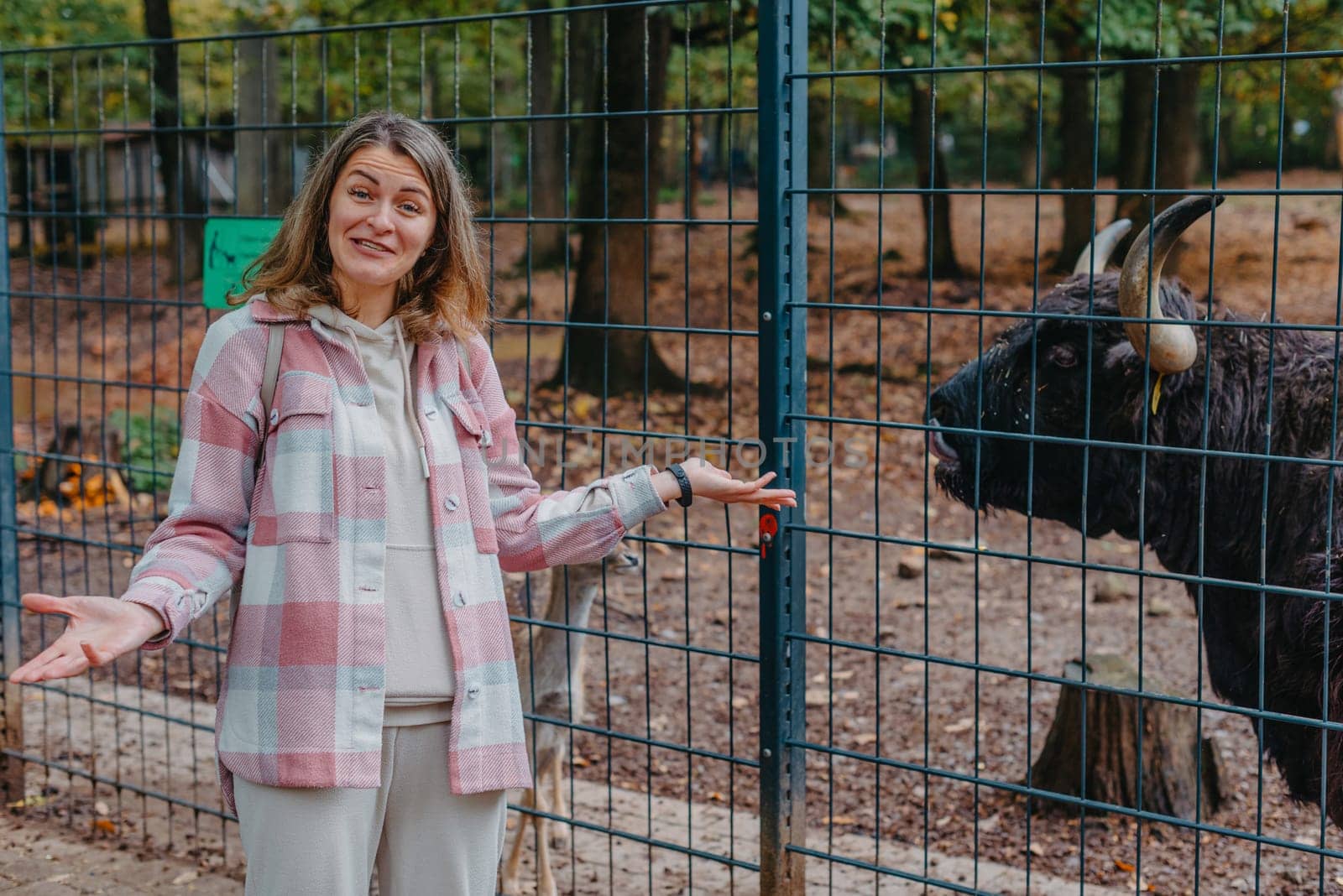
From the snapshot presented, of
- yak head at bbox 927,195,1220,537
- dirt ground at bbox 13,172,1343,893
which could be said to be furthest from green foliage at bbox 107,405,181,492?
yak head at bbox 927,195,1220,537

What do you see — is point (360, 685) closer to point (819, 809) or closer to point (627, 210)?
point (819, 809)

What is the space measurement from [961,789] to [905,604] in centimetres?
231

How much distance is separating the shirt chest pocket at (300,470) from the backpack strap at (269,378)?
0.10 feet

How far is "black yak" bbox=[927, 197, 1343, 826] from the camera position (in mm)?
4059

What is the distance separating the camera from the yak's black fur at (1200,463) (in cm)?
414

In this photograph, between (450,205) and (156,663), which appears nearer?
(450,205)

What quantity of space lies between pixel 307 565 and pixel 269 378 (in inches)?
15.8

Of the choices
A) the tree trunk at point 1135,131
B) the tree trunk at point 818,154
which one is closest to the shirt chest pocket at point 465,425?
the tree trunk at point 1135,131

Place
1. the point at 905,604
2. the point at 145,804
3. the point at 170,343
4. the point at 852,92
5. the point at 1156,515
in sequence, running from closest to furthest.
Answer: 1. the point at 1156,515
2. the point at 145,804
3. the point at 905,604
4. the point at 170,343
5. the point at 852,92

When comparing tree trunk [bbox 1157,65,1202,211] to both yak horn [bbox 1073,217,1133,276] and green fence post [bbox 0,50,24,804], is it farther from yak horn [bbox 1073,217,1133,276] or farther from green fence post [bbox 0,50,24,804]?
green fence post [bbox 0,50,24,804]

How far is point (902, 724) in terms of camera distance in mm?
6723

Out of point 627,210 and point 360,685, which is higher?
point 627,210

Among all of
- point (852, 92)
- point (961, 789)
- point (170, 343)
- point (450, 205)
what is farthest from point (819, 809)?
point (852, 92)

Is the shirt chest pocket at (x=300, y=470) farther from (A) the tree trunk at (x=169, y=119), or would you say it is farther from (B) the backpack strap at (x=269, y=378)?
(A) the tree trunk at (x=169, y=119)
